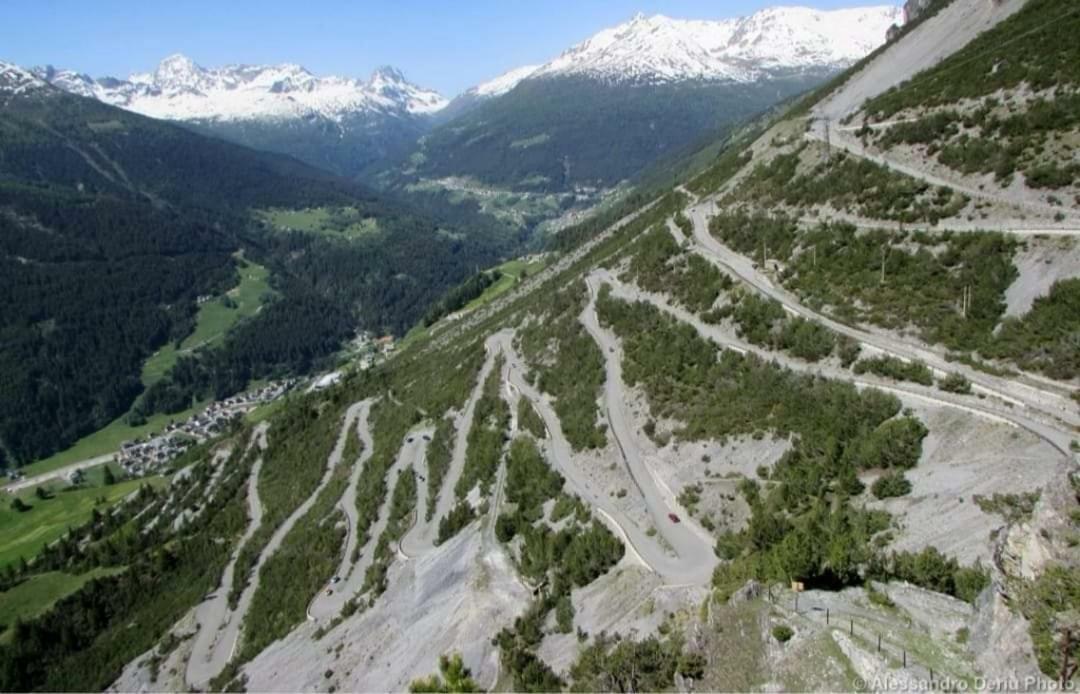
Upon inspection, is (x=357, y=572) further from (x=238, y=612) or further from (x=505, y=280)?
(x=505, y=280)

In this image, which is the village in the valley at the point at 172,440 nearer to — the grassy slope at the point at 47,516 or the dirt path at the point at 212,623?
the grassy slope at the point at 47,516

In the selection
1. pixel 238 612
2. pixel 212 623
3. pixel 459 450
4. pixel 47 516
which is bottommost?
pixel 212 623

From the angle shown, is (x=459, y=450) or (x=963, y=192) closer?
(x=963, y=192)

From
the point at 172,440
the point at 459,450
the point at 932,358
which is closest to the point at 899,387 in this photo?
the point at 932,358

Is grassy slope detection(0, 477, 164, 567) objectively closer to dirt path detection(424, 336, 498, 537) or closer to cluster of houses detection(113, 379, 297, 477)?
cluster of houses detection(113, 379, 297, 477)

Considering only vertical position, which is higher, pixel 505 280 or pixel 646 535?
pixel 646 535

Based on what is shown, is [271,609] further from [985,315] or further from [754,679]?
[985,315]

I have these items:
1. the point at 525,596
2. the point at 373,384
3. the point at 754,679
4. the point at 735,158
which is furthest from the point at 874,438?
the point at 373,384
